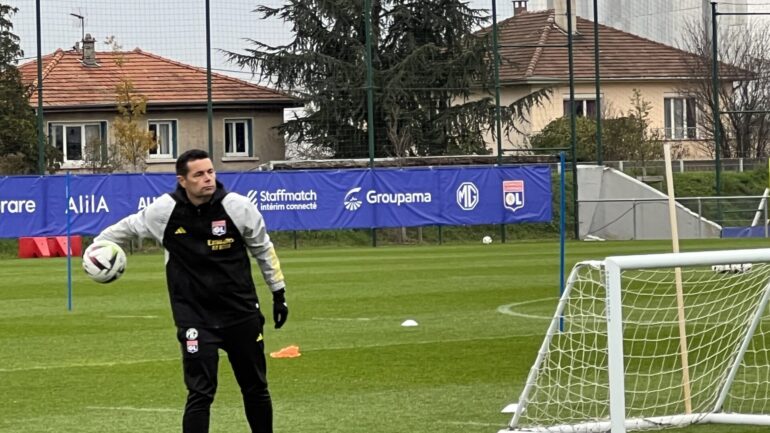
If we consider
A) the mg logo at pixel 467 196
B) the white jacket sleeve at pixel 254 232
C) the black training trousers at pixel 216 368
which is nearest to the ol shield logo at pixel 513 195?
the mg logo at pixel 467 196

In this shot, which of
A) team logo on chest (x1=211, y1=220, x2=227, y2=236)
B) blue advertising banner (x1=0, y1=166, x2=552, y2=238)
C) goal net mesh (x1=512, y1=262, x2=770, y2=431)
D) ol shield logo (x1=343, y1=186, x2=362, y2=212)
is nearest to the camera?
team logo on chest (x1=211, y1=220, x2=227, y2=236)

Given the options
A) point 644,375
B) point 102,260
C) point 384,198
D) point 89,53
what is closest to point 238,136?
point 89,53

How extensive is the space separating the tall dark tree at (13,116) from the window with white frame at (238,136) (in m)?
11.2

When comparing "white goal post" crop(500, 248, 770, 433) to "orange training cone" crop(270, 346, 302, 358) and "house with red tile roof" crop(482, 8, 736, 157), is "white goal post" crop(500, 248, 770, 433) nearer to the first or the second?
"orange training cone" crop(270, 346, 302, 358)

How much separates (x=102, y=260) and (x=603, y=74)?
48.3 meters

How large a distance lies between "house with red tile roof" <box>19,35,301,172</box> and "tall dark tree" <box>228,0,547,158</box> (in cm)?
498

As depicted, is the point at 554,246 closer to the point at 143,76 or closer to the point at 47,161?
the point at 47,161

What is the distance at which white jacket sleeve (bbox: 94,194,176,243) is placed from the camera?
795cm

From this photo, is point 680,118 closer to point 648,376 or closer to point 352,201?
point 352,201

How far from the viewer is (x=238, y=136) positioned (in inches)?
1927

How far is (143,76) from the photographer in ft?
158

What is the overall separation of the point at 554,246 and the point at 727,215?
661cm

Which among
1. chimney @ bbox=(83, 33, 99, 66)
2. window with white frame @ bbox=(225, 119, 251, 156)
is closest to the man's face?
chimney @ bbox=(83, 33, 99, 66)

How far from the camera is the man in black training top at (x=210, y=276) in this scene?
781 cm
